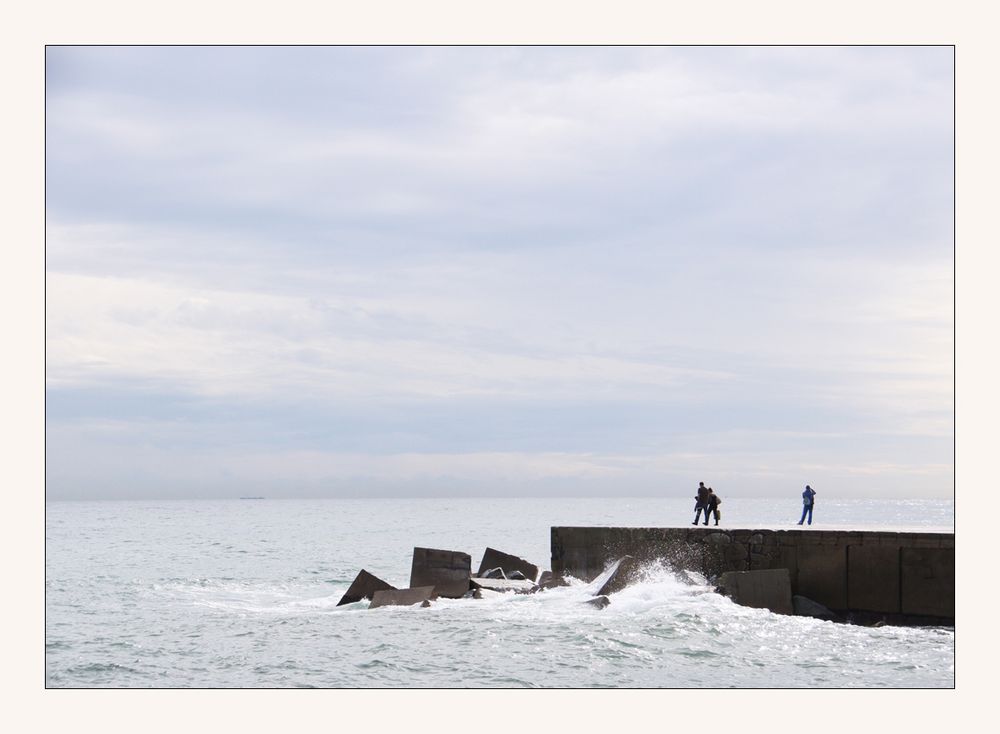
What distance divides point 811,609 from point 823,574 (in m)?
0.74

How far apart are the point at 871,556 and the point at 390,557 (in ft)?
98.7

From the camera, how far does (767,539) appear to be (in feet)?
65.7

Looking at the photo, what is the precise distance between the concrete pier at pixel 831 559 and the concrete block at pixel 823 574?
17 mm

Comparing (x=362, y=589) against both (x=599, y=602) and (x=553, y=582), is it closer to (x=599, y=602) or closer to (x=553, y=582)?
(x=553, y=582)

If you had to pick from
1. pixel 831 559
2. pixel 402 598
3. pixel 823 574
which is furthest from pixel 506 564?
pixel 831 559

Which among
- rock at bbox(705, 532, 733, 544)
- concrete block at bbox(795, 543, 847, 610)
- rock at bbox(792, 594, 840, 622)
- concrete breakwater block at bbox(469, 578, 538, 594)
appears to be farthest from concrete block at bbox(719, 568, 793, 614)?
concrete breakwater block at bbox(469, 578, 538, 594)

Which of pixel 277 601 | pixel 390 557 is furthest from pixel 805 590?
pixel 390 557

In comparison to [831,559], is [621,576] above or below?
below

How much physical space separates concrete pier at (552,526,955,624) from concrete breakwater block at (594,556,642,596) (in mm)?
301

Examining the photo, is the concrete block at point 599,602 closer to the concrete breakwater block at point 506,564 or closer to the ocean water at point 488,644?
the ocean water at point 488,644

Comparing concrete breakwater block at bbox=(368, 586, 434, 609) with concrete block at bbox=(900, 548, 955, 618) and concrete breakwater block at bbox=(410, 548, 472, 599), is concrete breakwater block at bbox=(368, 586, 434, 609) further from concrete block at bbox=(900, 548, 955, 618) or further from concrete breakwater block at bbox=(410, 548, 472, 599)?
concrete block at bbox=(900, 548, 955, 618)

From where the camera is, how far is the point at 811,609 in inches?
738

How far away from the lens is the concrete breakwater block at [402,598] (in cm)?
2109

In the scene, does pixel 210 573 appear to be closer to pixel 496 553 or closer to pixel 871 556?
pixel 496 553
